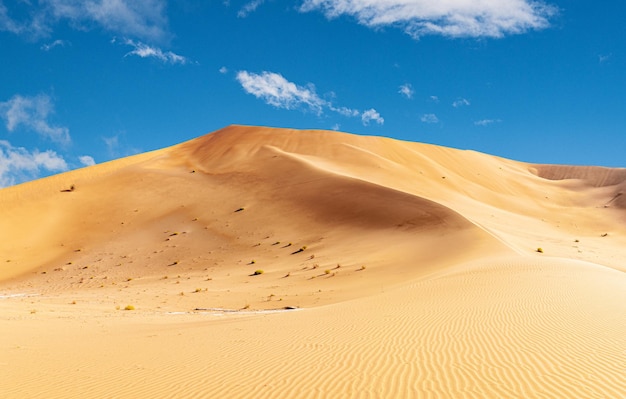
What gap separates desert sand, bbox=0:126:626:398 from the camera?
8.38m

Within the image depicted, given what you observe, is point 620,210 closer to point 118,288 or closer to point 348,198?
point 348,198

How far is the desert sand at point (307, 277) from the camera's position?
838 centimetres

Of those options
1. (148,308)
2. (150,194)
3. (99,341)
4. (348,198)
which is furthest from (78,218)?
(99,341)

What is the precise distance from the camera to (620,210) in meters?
60.2

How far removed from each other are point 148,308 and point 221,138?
157ft

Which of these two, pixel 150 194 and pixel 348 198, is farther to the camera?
pixel 150 194

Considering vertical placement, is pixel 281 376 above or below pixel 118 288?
below

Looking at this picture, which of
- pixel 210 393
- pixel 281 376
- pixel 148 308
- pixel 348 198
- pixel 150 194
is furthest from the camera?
pixel 150 194

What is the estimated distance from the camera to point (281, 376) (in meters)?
8.32

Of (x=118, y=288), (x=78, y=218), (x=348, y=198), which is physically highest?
(x=78, y=218)

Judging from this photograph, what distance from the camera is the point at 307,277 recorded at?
26.9 metres

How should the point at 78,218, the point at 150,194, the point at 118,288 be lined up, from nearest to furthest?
the point at 118,288 → the point at 78,218 → the point at 150,194

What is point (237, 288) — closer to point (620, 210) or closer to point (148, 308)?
point (148, 308)

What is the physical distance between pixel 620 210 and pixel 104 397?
210 feet
